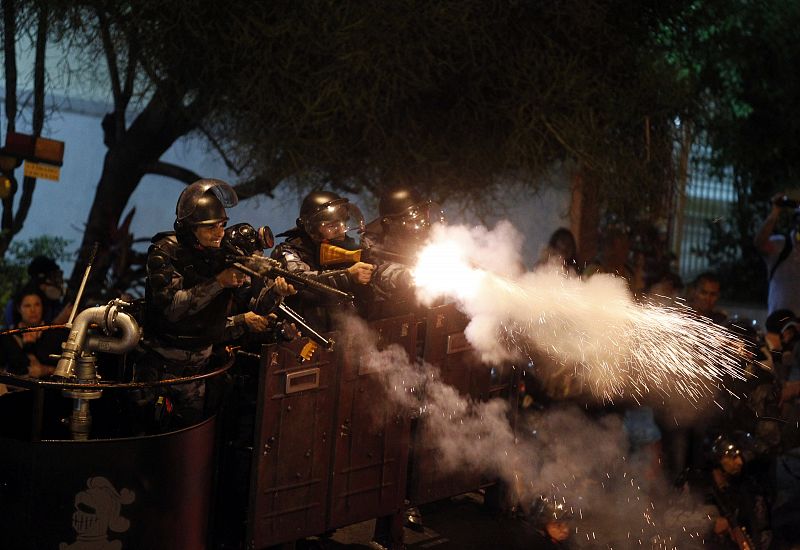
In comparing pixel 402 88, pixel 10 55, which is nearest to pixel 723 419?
pixel 402 88

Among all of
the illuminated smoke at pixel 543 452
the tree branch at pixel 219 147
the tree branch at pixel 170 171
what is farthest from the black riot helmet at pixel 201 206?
the tree branch at pixel 170 171

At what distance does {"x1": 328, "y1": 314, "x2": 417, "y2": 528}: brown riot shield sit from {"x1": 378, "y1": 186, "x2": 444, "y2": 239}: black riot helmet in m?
1.13

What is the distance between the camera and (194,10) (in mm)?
8750

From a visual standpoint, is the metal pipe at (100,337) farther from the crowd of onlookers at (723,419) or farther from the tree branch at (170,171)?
the tree branch at (170,171)

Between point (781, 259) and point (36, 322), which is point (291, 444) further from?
point (781, 259)

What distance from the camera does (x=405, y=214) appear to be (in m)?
7.08

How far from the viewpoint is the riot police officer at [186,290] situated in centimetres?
533

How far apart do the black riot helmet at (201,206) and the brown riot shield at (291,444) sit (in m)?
0.89

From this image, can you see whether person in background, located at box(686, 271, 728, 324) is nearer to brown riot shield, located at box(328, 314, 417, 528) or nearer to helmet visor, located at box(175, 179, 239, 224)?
brown riot shield, located at box(328, 314, 417, 528)

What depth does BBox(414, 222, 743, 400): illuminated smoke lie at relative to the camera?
647 centimetres

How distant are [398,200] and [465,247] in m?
0.66

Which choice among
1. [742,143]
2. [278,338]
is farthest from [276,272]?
[742,143]

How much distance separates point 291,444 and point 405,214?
2336 millimetres

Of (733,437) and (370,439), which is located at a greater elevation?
(733,437)
